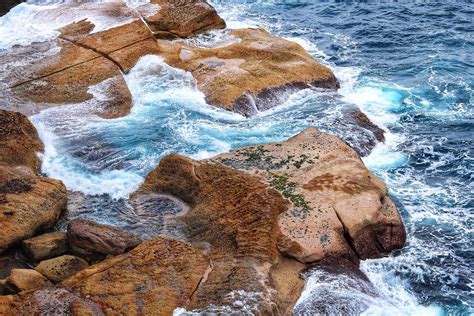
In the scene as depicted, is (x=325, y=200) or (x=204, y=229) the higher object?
(x=325, y=200)

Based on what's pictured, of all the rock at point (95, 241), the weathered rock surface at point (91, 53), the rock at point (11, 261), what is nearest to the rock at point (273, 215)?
the rock at point (95, 241)

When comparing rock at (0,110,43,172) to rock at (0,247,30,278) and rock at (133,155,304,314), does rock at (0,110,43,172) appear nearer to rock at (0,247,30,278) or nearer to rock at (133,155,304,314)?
rock at (0,247,30,278)

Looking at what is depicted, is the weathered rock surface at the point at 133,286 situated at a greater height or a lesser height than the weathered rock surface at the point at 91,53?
lesser

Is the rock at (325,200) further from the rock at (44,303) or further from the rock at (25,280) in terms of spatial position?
the rock at (25,280)

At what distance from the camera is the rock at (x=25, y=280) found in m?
12.8

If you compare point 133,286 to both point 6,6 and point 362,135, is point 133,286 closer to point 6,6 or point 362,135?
point 362,135

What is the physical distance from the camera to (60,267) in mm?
13578

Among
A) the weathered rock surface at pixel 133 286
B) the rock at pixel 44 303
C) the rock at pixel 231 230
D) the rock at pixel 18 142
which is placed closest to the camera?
the rock at pixel 44 303

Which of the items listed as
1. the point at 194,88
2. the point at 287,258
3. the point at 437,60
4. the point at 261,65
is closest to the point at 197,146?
the point at 194,88

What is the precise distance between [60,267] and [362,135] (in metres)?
Result: 10.6

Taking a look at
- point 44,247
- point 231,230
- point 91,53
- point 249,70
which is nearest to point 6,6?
point 91,53

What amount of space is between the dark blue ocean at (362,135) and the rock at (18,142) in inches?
18.3

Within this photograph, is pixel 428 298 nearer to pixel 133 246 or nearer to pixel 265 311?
pixel 265 311

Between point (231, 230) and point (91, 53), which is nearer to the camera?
point (231, 230)
